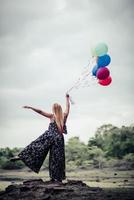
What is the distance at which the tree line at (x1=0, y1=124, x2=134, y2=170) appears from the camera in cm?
2262

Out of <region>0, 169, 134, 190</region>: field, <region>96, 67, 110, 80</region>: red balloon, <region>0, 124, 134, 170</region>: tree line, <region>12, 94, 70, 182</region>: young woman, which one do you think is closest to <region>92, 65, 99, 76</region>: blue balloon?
<region>96, 67, 110, 80</region>: red balloon

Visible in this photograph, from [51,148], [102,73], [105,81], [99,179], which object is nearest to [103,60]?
[102,73]

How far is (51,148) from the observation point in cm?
750

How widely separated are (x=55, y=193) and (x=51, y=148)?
4.10ft

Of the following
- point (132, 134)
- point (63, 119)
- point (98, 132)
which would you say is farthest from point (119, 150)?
point (63, 119)

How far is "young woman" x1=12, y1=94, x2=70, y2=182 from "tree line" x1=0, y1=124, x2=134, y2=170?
13631 mm

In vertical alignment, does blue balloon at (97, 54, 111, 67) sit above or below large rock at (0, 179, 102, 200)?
above

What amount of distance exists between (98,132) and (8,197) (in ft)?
85.5

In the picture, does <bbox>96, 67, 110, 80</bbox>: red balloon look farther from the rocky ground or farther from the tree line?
the tree line

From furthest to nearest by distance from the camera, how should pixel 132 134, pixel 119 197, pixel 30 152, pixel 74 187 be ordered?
pixel 132 134 < pixel 30 152 < pixel 74 187 < pixel 119 197

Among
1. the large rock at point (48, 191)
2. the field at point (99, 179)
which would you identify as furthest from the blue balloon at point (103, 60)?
the field at point (99, 179)

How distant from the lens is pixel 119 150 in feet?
90.5

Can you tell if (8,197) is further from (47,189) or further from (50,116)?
(50,116)

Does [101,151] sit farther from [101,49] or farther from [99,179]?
[101,49]
